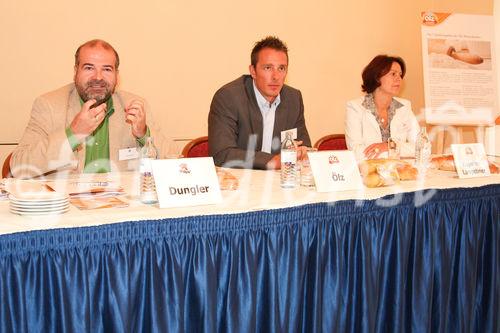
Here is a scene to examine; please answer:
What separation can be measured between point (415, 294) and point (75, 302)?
1.28m

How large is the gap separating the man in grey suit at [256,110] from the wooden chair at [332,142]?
2.14 ft

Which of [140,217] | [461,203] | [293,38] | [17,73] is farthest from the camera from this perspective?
[293,38]

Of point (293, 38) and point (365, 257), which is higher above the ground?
point (293, 38)

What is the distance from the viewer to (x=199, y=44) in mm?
4379

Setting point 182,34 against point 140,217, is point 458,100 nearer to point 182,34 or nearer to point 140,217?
point 182,34

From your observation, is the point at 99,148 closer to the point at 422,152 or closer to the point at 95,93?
the point at 95,93

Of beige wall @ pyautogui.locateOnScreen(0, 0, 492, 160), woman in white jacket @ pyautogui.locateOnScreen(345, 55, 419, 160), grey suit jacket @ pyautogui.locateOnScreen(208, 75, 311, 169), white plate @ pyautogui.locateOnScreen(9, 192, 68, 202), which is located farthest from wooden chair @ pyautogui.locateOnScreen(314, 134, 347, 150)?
white plate @ pyautogui.locateOnScreen(9, 192, 68, 202)

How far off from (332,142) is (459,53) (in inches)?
57.2

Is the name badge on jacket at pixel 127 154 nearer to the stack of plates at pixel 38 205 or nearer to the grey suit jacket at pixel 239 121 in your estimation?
the grey suit jacket at pixel 239 121

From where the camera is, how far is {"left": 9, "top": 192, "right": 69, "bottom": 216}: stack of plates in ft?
5.11

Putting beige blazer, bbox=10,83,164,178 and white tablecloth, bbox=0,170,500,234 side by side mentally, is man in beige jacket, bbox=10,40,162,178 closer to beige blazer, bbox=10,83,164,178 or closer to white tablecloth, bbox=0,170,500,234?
beige blazer, bbox=10,83,164,178

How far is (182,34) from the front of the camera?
4.28 m

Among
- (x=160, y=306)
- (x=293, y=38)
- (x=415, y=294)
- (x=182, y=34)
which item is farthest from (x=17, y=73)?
(x=415, y=294)

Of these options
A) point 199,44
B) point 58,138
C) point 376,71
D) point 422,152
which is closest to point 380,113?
point 376,71
